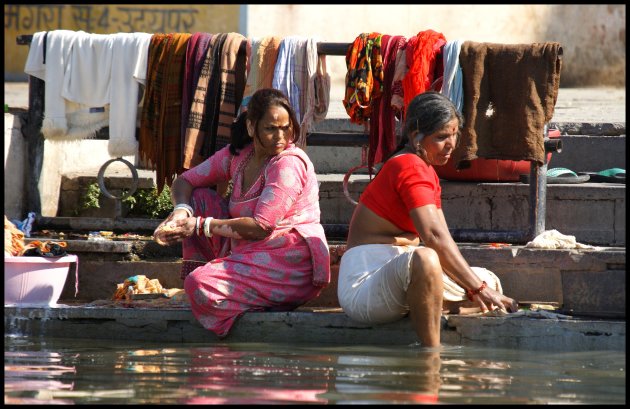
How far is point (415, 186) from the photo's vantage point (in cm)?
559

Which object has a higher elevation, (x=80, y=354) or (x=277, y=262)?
(x=277, y=262)

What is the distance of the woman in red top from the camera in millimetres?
5520

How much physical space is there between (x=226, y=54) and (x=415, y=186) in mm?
2134

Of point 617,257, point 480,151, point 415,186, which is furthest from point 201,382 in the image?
point 480,151

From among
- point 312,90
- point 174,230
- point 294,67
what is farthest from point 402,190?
point 294,67

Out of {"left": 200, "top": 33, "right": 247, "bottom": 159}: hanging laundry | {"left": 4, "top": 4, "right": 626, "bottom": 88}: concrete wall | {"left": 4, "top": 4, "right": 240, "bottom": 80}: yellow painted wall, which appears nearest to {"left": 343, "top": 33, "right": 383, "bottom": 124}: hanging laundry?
{"left": 200, "top": 33, "right": 247, "bottom": 159}: hanging laundry

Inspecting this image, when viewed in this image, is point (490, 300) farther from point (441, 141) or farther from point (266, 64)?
point (266, 64)

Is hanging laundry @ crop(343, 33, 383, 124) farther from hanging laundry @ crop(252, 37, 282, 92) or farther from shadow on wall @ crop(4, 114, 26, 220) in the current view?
shadow on wall @ crop(4, 114, 26, 220)

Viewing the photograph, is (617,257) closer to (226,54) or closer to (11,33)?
(226,54)

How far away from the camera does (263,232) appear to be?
5992mm

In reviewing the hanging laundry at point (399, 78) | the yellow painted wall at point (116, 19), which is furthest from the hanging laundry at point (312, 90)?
the yellow painted wall at point (116, 19)

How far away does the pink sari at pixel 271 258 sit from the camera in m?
5.96

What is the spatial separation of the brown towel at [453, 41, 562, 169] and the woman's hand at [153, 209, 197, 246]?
178 cm

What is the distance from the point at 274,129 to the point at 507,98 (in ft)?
5.25
